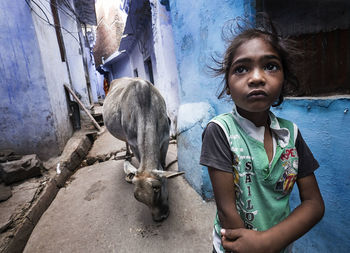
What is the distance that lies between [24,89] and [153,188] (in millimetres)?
3724

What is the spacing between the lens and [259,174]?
85 centimetres

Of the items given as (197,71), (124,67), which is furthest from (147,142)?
(124,67)

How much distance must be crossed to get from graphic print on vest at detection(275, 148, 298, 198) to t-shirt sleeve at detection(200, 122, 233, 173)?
0.25 meters

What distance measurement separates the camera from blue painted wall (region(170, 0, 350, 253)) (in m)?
1.21

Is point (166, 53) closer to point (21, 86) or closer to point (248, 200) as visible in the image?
point (21, 86)

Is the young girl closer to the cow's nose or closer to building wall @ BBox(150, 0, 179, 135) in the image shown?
the cow's nose

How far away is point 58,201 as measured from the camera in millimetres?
3207

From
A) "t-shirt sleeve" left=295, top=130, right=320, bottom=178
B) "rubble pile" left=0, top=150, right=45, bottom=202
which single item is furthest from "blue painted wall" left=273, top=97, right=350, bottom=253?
"rubble pile" left=0, top=150, right=45, bottom=202

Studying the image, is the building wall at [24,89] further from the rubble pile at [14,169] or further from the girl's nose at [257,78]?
the girl's nose at [257,78]

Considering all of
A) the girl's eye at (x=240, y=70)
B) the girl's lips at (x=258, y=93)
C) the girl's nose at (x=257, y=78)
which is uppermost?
the girl's eye at (x=240, y=70)

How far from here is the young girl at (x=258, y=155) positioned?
0.79m

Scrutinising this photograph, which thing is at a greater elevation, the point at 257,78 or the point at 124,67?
the point at 124,67

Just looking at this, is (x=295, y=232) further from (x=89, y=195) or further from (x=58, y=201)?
(x=58, y=201)

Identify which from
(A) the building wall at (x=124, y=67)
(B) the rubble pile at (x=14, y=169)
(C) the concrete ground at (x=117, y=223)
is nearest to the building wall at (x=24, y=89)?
(B) the rubble pile at (x=14, y=169)
